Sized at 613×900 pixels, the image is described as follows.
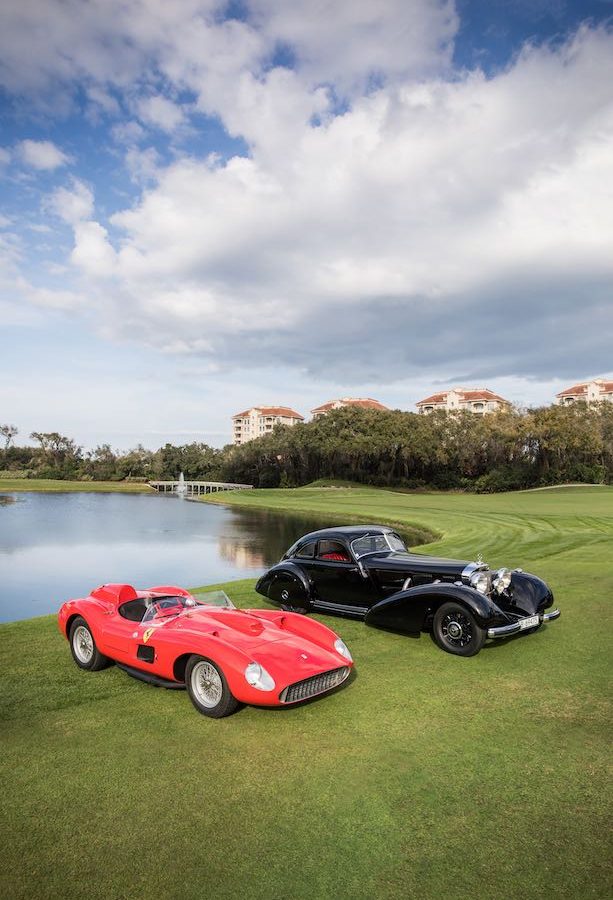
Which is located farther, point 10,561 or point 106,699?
point 10,561

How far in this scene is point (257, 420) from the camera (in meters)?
186

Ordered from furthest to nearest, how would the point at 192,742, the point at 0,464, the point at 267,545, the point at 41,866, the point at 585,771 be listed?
the point at 0,464, the point at 267,545, the point at 192,742, the point at 585,771, the point at 41,866

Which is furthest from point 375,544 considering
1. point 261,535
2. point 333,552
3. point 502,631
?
point 261,535

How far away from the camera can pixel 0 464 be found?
5005 inches

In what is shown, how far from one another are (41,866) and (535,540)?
20.4 metres

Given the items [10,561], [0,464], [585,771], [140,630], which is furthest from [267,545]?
[0,464]

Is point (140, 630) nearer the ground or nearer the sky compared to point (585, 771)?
nearer the sky

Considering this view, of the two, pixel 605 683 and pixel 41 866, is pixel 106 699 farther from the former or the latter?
pixel 605 683

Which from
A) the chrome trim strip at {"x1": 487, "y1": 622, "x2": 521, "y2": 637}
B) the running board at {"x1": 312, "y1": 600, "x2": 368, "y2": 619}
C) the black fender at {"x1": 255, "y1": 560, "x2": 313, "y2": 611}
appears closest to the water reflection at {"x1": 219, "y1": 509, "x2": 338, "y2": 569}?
the black fender at {"x1": 255, "y1": 560, "x2": 313, "y2": 611}

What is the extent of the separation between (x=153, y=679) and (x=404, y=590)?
380cm

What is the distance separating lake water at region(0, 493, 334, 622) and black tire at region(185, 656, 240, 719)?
908 centimetres

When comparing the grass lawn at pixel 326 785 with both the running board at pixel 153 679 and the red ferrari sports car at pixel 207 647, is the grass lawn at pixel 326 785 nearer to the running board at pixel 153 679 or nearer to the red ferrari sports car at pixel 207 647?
the running board at pixel 153 679

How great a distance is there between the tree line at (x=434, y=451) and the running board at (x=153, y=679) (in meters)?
65.3

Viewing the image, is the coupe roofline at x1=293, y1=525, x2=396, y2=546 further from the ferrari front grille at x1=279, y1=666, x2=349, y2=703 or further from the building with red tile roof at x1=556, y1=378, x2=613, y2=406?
the building with red tile roof at x1=556, y1=378, x2=613, y2=406
